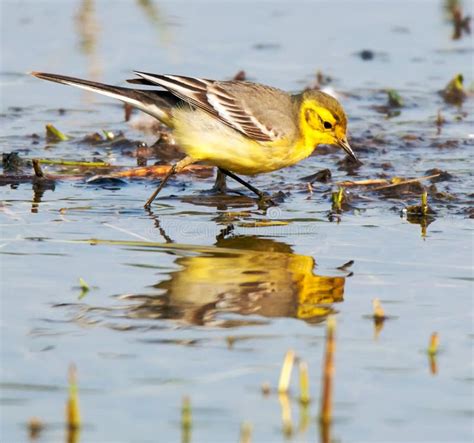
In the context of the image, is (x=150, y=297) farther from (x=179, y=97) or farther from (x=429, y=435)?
(x=179, y=97)

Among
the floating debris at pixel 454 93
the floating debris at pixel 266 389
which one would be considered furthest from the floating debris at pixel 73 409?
the floating debris at pixel 454 93

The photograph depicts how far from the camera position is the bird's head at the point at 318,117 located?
10.4 metres

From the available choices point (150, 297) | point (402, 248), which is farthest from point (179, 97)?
point (150, 297)

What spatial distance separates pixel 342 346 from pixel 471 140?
6.33 m

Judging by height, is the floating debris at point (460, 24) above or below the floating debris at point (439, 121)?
above

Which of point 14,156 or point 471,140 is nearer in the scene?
point 14,156

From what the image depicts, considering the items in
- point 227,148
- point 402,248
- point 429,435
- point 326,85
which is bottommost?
point 429,435

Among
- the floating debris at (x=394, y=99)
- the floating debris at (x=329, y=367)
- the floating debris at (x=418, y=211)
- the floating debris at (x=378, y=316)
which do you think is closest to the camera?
the floating debris at (x=329, y=367)

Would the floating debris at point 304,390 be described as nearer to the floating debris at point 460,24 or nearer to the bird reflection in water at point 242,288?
the bird reflection in water at point 242,288

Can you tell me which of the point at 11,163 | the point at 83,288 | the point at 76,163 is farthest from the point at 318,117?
the point at 83,288

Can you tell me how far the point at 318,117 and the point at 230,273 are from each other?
2890 millimetres

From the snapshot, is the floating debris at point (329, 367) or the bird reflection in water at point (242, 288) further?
the bird reflection in water at point (242, 288)

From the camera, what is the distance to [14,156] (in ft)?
35.2

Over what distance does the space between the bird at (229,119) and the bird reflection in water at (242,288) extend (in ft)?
4.66
